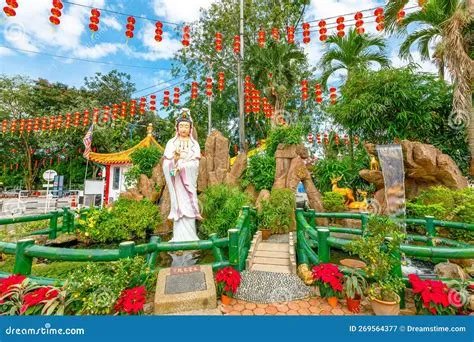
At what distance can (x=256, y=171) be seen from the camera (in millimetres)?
8953

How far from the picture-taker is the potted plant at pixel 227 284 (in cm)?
321

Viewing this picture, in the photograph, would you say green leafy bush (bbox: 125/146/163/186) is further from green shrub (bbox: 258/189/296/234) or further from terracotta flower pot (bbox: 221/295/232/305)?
terracotta flower pot (bbox: 221/295/232/305)

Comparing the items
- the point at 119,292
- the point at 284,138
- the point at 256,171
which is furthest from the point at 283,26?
the point at 119,292

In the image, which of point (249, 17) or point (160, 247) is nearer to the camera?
point (160, 247)

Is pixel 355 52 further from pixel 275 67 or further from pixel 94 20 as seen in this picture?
pixel 94 20

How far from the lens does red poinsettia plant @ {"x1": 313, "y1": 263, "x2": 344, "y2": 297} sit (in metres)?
3.12

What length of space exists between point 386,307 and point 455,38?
9.71m

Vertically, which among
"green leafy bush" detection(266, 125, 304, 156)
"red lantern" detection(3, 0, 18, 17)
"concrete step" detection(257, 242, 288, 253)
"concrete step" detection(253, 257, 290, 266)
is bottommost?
"concrete step" detection(253, 257, 290, 266)

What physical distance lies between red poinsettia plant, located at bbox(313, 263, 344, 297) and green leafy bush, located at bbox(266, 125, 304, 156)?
5867 millimetres

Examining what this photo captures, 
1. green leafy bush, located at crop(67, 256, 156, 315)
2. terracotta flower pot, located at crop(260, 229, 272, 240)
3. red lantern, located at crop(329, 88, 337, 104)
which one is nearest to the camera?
green leafy bush, located at crop(67, 256, 156, 315)

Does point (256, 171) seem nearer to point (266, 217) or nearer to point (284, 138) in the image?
point (284, 138)

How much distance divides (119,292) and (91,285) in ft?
1.08

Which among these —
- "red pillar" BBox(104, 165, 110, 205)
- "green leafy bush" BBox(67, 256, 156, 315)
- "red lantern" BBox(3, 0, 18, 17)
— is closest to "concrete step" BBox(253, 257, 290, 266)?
"green leafy bush" BBox(67, 256, 156, 315)

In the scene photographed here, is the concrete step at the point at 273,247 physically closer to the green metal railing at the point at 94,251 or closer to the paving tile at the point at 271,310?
the green metal railing at the point at 94,251
